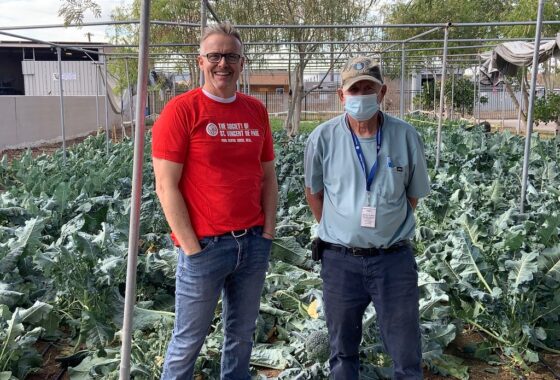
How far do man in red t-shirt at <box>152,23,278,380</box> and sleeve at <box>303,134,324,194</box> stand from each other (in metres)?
0.23

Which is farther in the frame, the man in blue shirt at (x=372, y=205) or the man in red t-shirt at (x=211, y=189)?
the man in blue shirt at (x=372, y=205)

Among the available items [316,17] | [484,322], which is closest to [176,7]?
[316,17]

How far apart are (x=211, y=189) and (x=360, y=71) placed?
874 millimetres

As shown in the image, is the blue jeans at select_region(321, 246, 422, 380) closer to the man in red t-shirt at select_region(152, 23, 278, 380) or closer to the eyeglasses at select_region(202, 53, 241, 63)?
the man in red t-shirt at select_region(152, 23, 278, 380)

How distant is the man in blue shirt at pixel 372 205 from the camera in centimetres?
275

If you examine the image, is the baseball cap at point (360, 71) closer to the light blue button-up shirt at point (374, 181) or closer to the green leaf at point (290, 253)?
the light blue button-up shirt at point (374, 181)

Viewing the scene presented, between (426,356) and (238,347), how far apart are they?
1.23 meters

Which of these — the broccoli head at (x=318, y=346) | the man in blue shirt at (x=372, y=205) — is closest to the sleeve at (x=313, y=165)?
the man in blue shirt at (x=372, y=205)

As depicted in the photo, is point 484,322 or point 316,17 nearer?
point 484,322

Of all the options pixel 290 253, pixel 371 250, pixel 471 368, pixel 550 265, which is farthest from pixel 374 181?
pixel 290 253

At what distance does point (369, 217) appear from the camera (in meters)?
2.73

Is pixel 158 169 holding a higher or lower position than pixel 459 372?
higher

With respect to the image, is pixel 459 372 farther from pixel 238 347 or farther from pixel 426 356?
pixel 238 347

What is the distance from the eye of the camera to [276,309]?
4188 mm
